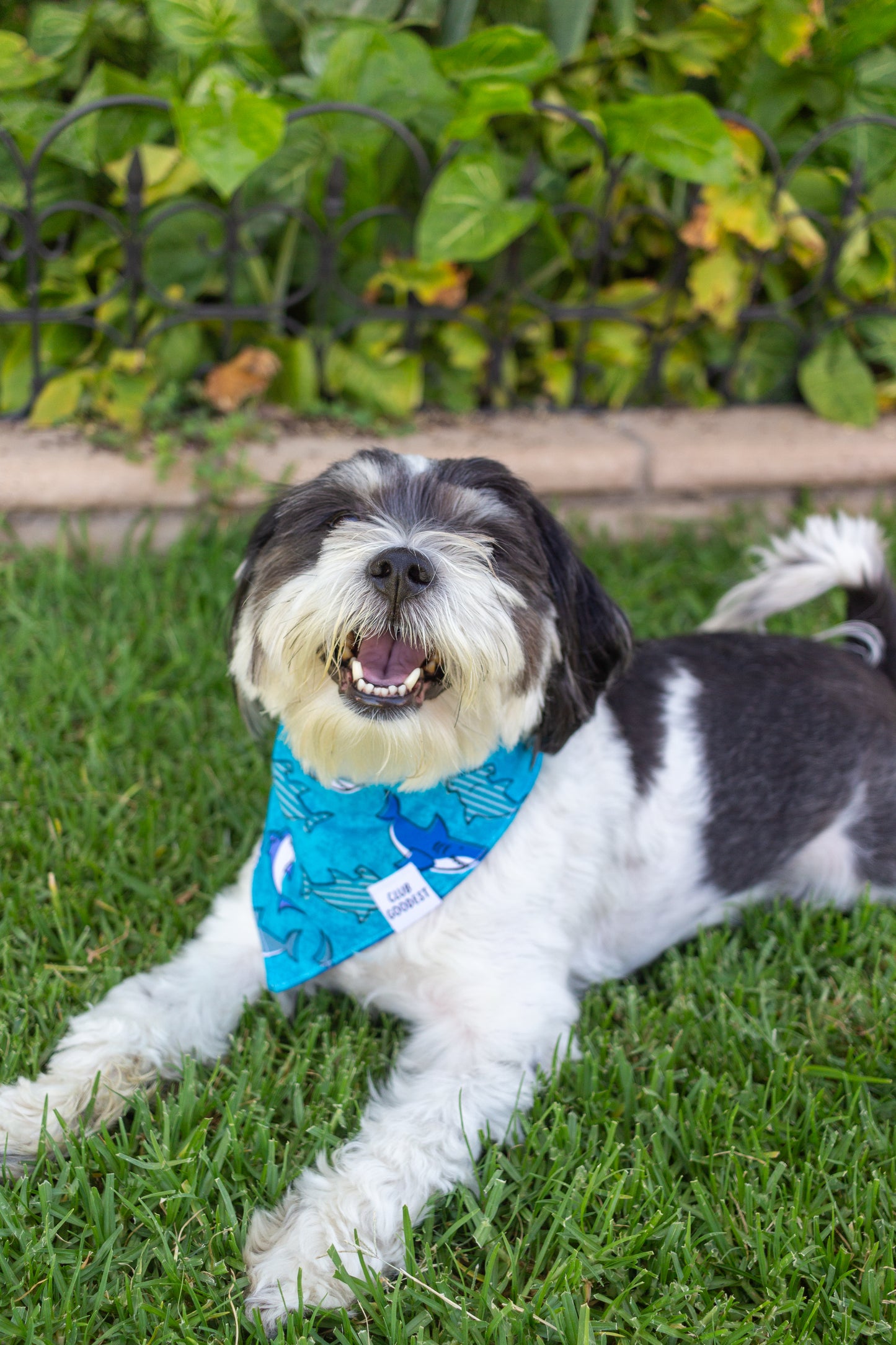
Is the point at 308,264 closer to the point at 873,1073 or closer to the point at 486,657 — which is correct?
the point at 486,657

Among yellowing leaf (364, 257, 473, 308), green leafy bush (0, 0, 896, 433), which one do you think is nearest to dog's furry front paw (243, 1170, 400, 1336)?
green leafy bush (0, 0, 896, 433)

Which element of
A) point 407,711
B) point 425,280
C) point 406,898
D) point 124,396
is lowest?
point 406,898

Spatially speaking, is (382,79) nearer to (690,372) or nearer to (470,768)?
(690,372)

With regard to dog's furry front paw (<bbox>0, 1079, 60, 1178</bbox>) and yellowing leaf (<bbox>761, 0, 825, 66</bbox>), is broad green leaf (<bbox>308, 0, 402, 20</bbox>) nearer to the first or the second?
yellowing leaf (<bbox>761, 0, 825, 66</bbox>)

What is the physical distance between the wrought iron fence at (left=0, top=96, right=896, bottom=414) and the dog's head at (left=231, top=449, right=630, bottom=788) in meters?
2.28

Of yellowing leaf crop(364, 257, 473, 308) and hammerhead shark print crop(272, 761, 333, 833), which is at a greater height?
yellowing leaf crop(364, 257, 473, 308)

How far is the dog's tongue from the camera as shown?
213 centimetres

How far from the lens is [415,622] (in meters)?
2.00

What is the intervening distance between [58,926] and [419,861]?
90 cm

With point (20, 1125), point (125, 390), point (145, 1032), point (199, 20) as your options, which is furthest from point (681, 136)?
point (20, 1125)

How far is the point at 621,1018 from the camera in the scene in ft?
8.55

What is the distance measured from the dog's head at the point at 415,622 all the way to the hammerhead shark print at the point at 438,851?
12cm

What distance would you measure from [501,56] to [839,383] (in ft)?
6.79

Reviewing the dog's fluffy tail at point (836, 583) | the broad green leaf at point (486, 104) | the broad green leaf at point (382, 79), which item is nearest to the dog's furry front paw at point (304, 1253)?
the dog's fluffy tail at point (836, 583)
